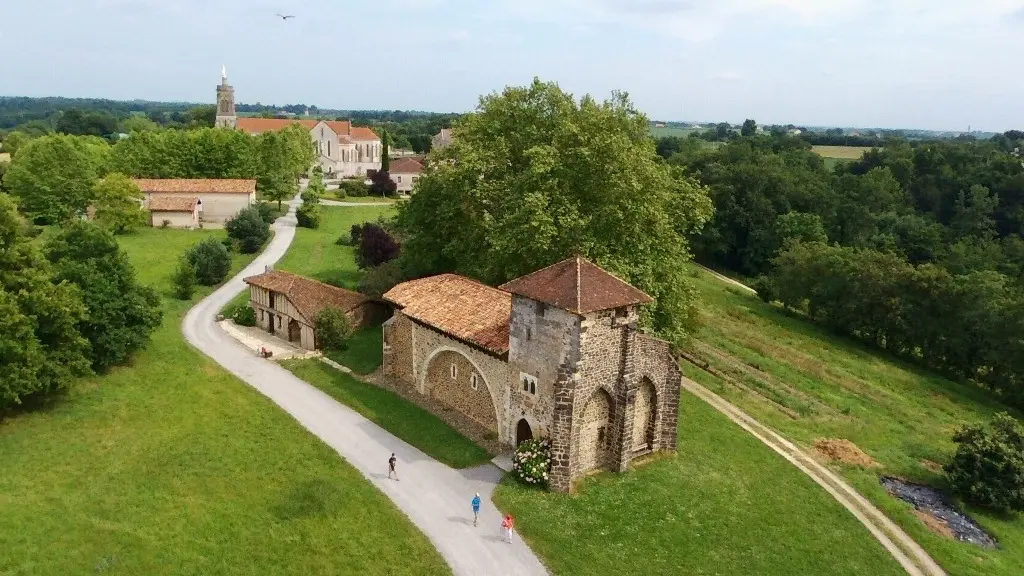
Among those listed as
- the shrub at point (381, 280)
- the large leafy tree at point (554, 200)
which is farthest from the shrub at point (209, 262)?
the large leafy tree at point (554, 200)

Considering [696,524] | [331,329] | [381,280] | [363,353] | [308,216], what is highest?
[308,216]

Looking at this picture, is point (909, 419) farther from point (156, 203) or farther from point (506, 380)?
point (156, 203)

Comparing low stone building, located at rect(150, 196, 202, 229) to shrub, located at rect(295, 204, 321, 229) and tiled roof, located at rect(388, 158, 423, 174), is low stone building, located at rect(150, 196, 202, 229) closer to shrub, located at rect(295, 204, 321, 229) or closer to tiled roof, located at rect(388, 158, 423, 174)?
shrub, located at rect(295, 204, 321, 229)

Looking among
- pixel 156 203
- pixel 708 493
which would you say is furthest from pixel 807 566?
pixel 156 203

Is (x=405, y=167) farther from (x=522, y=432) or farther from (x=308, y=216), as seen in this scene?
(x=522, y=432)

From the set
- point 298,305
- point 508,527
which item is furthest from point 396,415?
point 298,305
